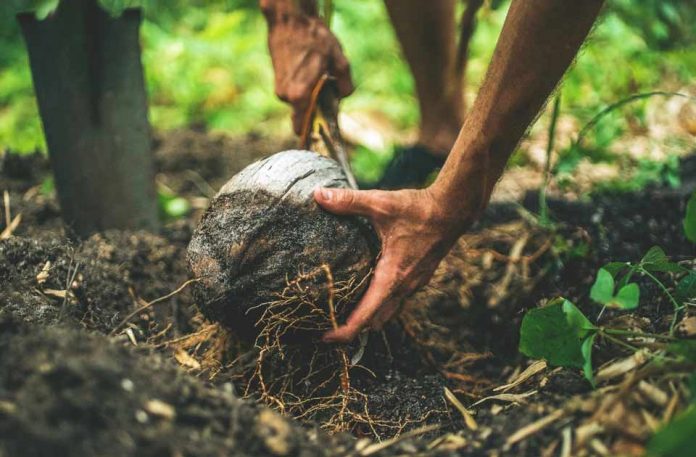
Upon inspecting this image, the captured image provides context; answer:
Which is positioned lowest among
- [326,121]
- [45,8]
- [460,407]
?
[460,407]

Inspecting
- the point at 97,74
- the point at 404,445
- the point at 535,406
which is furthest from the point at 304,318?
the point at 97,74

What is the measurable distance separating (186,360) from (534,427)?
0.93 metres

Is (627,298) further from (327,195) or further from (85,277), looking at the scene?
(85,277)

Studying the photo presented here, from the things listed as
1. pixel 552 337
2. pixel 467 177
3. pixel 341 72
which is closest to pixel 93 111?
pixel 341 72

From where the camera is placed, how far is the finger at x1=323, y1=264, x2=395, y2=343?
164 centimetres

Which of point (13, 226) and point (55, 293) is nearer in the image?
point (55, 293)

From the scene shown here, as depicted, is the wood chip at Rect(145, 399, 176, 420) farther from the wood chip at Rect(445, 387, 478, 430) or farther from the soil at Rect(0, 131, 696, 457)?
the wood chip at Rect(445, 387, 478, 430)

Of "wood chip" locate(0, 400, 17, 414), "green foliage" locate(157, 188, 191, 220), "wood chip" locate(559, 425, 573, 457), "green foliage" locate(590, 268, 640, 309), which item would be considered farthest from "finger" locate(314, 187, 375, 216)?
"green foliage" locate(157, 188, 191, 220)

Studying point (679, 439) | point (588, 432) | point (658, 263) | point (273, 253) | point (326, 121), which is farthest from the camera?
point (326, 121)

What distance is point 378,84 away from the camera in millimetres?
4938

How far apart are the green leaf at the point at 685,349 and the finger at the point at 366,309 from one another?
0.69m

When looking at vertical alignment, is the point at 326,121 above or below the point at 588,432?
above

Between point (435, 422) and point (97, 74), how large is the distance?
154 centimetres

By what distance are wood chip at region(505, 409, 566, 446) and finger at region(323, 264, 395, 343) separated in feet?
1.76
